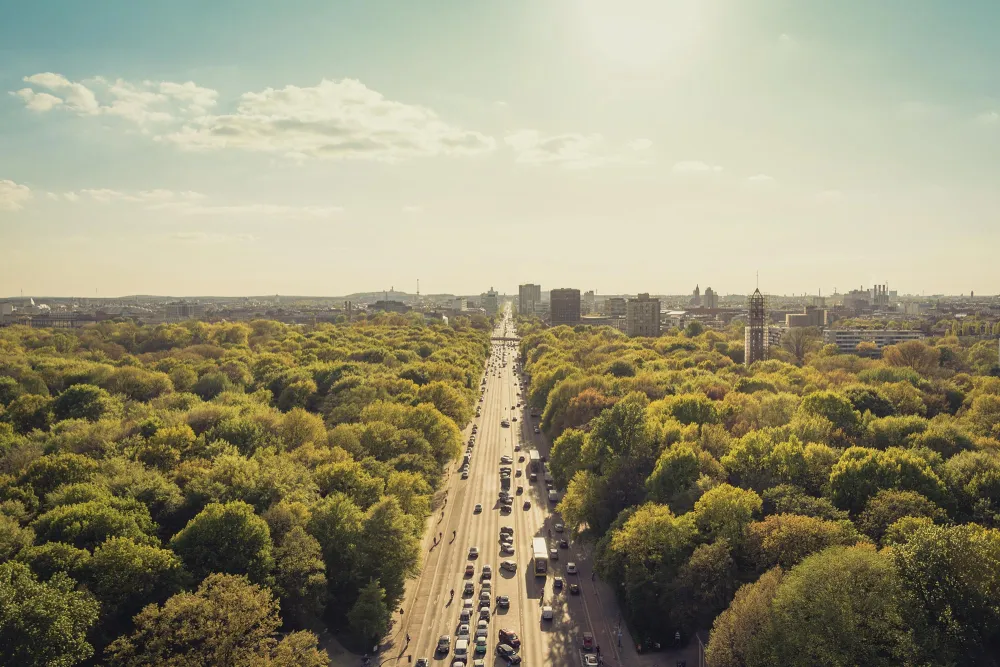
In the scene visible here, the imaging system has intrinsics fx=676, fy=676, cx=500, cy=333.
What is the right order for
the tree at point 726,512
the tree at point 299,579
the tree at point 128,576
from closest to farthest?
the tree at point 128,576 → the tree at point 299,579 → the tree at point 726,512

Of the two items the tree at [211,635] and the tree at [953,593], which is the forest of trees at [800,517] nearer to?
the tree at [953,593]

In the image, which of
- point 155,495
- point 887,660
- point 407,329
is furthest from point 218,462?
point 407,329

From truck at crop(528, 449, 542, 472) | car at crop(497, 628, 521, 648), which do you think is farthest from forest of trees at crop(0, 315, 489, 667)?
truck at crop(528, 449, 542, 472)

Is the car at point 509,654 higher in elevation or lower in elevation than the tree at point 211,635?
lower

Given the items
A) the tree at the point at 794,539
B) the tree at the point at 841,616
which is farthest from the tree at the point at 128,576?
the tree at the point at 794,539

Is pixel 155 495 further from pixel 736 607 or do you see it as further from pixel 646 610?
pixel 736 607

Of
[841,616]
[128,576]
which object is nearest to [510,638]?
[841,616]
